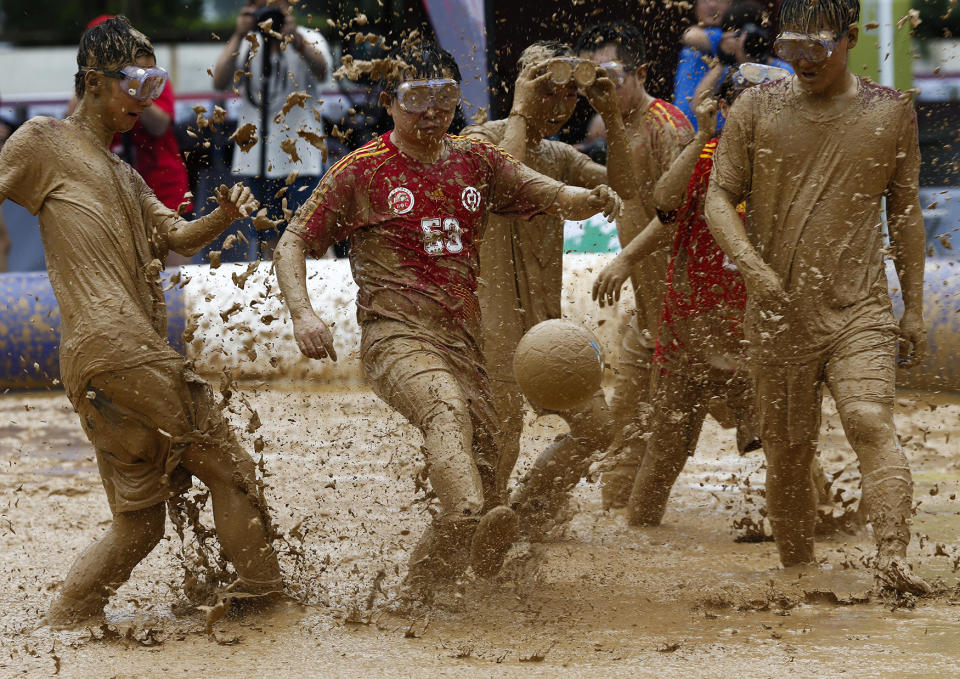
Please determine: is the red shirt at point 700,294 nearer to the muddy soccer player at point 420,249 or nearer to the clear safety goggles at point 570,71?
the clear safety goggles at point 570,71

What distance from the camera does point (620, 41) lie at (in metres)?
7.20

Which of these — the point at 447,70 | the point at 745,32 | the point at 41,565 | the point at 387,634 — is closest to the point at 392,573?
the point at 387,634

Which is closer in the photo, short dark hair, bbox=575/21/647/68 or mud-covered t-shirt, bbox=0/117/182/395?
mud-covered t-shirt, bbox=0/117/182/395

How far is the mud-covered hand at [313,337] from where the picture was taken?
5191 millimetres

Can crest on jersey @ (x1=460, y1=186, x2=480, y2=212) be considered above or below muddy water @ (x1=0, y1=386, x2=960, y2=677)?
above

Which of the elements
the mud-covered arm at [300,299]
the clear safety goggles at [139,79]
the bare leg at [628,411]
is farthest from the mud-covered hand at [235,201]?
the bare leg at [628,411]

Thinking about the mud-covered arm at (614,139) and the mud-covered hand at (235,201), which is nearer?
the mud-covered hand at (235,201)

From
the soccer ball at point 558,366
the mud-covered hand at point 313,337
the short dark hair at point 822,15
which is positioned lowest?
the soccer ball at point 558,366

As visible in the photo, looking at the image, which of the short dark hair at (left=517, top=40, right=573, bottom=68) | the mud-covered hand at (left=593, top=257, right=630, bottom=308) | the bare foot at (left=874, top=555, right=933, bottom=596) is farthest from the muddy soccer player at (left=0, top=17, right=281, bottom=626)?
the bare foot at (left=874, top=555, right=933, bottom=596)

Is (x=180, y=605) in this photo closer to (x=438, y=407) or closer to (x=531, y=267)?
(x=438, y=407)

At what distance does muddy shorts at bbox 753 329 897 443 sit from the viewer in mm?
5320

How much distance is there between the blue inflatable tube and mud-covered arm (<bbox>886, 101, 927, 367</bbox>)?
625 cm

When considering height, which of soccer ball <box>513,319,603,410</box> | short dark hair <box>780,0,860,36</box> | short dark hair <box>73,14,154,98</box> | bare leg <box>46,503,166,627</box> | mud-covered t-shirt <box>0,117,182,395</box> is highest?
short dark hair <box>780,0,860,36</box>

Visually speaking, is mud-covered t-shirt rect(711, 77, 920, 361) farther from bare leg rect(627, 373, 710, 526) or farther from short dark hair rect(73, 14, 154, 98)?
short dark hair rect(73, 14, 154, 98)
